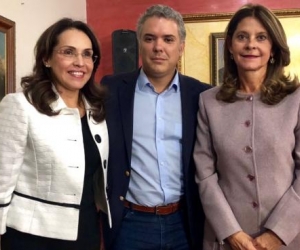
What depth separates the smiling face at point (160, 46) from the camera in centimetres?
185

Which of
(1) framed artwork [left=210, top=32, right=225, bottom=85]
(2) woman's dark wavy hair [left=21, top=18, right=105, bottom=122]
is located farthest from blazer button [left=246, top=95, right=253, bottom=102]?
(1) framed artwork [left=210, top=32, right=225, bottom=85]

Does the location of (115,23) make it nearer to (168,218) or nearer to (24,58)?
(24,58)

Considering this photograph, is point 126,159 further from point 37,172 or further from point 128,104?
point 37,172

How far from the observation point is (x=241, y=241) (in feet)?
5.15

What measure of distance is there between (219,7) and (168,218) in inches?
80.9

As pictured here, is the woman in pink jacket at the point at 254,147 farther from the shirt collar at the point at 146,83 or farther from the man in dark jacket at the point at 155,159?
the shirt collar at the point at 146,83

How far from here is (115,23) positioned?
136 inches

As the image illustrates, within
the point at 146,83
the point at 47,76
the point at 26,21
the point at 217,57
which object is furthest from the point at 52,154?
the point at 217,57

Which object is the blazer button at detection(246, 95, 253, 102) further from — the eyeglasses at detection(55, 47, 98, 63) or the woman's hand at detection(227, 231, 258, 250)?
the eyeglasses at detection(55, 47, 98, 63)

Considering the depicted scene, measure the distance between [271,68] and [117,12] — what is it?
6.79ft

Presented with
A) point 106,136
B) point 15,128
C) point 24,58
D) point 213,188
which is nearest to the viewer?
point 15,128

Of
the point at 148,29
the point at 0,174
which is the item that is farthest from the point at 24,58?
the point at 0,174

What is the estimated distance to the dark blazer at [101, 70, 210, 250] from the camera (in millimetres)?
1812

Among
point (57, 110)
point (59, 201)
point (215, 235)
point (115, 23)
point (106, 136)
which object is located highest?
point (115, 23)
